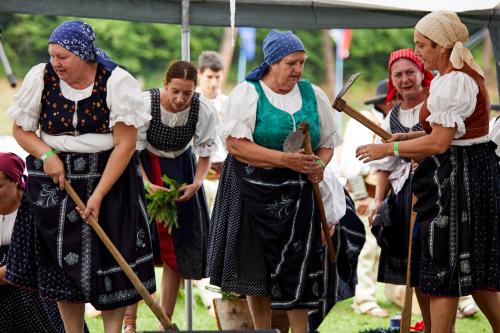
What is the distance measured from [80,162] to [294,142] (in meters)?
1.06

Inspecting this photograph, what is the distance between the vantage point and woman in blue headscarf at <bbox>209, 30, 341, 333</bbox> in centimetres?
515

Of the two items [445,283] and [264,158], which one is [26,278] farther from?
[445,283]

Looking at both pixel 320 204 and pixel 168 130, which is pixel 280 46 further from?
pixel 168 130

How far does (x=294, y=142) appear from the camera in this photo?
5.07 metres

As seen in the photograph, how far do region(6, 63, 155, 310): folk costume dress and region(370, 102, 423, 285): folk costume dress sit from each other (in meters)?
1.56

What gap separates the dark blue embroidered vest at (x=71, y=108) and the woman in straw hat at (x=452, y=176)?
1.26 meters

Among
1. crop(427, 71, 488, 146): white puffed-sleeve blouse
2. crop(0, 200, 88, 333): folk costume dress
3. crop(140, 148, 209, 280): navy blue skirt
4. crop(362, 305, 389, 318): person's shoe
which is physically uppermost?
crop(427, 71, 488, 146): white puffed-sleeve blouse

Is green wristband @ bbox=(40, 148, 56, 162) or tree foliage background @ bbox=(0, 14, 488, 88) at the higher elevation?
tree foliage background @ bbox=(0, 14, 488, 88)

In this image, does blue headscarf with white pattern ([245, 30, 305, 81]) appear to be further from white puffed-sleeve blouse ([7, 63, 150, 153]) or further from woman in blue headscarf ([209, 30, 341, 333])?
white puffed-sleeve blouse ([7, 63, 150, 153])

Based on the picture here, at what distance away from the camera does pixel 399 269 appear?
5723 mm

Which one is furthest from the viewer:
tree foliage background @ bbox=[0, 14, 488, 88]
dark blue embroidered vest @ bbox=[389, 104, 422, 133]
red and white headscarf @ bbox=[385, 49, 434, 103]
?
tree foliage background @ bbox=[0, 14, 488, 88]

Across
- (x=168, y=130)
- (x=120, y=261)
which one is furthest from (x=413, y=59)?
(x=120, y=261)

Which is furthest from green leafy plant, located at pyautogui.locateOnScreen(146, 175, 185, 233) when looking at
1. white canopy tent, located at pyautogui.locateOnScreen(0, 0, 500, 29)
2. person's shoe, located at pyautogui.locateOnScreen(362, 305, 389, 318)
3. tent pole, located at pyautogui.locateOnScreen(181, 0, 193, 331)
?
person's shoe, located at pyautogui.locateOnScreen(362, 305, 389, 318)

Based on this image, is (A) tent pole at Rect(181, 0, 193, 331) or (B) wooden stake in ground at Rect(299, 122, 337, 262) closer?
(B) wooden stake in ground at Rect(299, 122, 337, 262)
